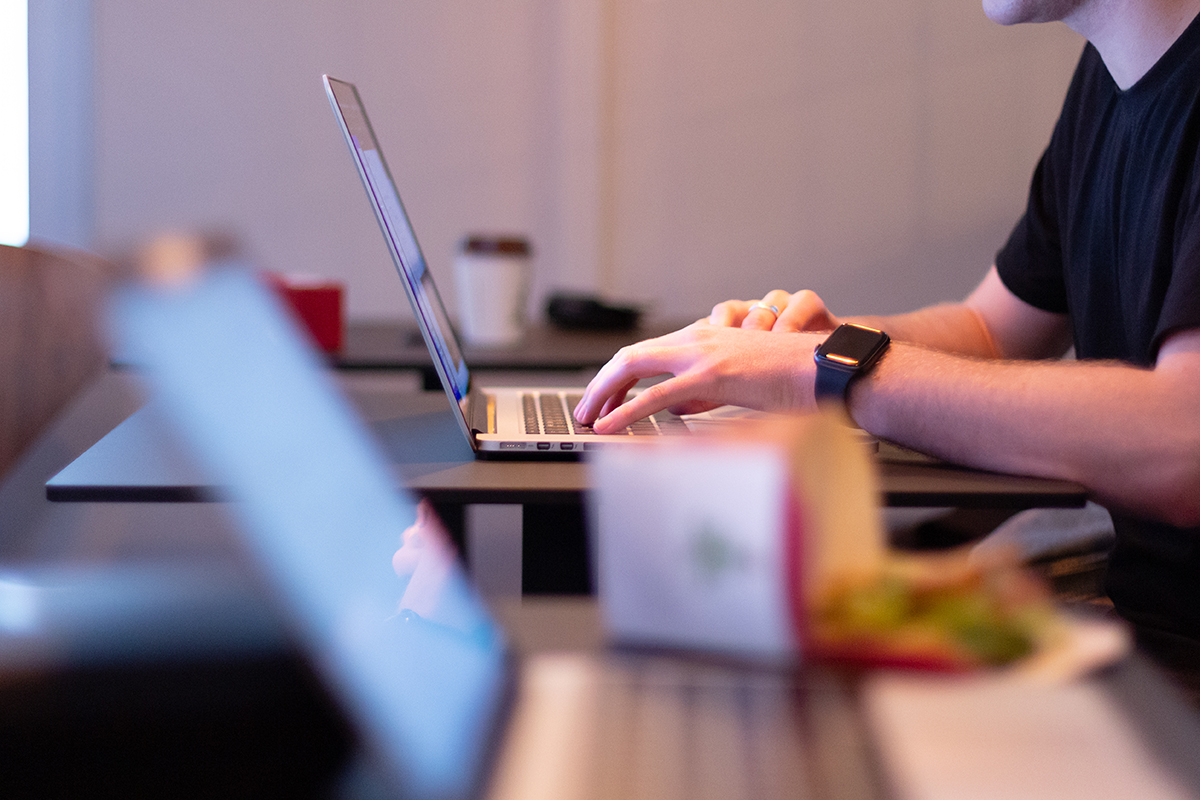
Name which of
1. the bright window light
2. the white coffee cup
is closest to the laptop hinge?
the white coffee cup

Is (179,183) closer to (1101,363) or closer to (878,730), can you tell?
(1101,363)

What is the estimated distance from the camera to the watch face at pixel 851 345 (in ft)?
2.94

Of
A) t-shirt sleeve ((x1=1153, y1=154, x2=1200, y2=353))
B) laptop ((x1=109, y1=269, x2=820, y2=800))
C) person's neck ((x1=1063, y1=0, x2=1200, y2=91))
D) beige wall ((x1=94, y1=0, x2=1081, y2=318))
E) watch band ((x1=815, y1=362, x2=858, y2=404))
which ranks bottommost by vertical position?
laptop ((x1=109, y1=269, x2=820, y2=800))

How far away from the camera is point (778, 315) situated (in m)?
1.09

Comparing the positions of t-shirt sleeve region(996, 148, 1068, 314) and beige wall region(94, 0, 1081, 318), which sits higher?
beige wall region(94, 0, 1081, 318)

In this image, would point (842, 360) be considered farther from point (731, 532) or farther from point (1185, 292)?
point (731, 532)

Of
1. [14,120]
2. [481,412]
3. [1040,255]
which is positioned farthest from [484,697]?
[14,120]

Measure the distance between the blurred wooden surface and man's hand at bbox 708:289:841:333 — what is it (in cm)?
80

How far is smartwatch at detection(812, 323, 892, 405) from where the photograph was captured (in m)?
0.89

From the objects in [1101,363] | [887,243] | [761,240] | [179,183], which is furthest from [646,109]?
[1101,363]

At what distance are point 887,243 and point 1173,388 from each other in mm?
1693

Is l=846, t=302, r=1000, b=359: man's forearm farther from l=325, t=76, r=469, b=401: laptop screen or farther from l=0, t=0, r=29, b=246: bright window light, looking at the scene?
l=0, t=0, r=29, b=246: bright window light

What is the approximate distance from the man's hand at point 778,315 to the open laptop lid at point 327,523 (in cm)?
39

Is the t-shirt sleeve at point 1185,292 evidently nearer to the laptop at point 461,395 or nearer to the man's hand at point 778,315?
the man's hand at point 778,315
